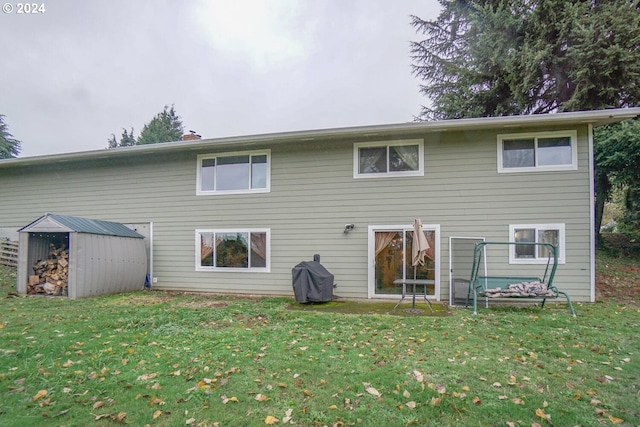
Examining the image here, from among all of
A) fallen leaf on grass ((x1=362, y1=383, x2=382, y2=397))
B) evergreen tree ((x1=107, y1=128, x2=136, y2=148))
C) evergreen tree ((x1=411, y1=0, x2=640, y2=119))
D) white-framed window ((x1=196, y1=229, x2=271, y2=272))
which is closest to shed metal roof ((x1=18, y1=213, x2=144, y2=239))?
white-framed window ((x1=196, y1=229, x2=271, y2=272))

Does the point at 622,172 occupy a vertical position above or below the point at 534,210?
above

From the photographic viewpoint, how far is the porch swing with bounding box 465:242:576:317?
607 cm

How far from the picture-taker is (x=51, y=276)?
8445mm

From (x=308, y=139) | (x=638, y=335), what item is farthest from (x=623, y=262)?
(x=308, y=139)

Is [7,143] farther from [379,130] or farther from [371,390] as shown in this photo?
[371,390]

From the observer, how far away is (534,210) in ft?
24.3

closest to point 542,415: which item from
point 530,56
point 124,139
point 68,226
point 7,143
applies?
point 68,226

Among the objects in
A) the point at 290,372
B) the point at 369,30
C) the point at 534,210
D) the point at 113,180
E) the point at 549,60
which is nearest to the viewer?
the point at 290,372

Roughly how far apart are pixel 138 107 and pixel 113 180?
26407 millimetres

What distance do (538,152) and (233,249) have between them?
25.0 ft

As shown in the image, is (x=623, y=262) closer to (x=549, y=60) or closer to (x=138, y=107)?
(x=549, y=60)

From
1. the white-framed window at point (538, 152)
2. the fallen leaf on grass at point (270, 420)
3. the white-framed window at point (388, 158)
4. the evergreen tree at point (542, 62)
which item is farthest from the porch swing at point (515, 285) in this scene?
the evergreen tree at point (542, 62)

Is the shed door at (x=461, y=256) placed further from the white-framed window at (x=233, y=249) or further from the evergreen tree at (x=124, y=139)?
the evergreen tree at (x=124, y=139)

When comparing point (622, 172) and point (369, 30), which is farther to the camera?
point (369, 30)
